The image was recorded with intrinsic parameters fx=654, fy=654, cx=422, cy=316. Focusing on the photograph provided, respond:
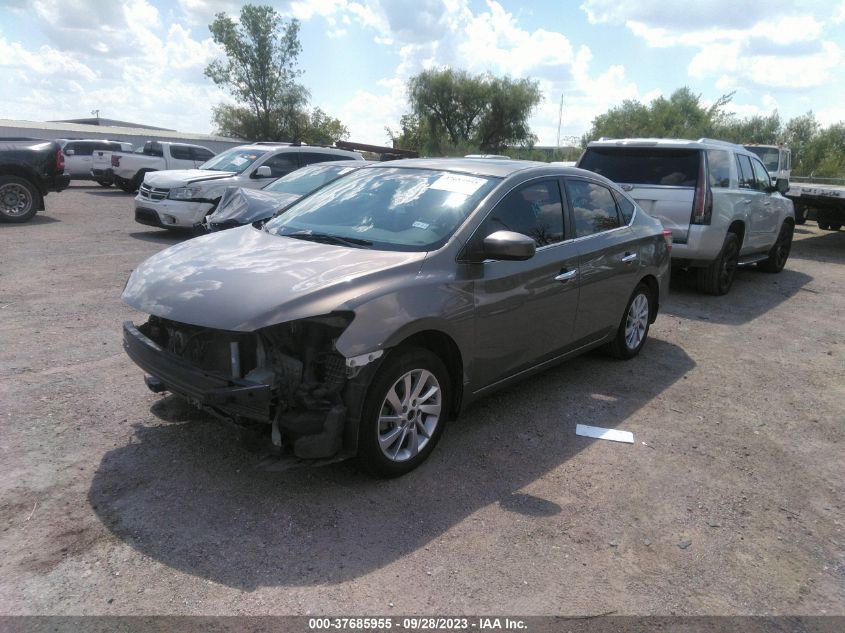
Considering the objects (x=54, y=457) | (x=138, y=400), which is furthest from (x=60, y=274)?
(x=54, y=457)

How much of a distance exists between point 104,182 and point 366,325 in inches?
923

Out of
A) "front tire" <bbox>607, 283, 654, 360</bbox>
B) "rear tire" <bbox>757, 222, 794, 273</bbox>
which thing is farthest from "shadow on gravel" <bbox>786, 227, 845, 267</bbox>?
"front tire" <bbox>607, 283, 654, 360</bbox>

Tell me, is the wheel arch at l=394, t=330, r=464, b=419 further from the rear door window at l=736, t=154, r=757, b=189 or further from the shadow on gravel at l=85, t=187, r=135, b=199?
the shadow on gravel at l=85, t=187, r=135, b=199

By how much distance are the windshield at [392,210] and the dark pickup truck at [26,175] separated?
10555mm

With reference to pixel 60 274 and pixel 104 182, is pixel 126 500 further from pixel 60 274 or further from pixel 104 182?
pixel 104 182

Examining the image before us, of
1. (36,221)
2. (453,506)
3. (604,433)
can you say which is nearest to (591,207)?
(604,433)

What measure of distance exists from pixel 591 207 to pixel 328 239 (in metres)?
2.31

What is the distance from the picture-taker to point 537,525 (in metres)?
3.40

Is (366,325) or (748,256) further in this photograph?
(748,256)

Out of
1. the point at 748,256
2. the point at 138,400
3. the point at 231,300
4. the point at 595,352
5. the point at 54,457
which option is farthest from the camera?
the point at 748,256

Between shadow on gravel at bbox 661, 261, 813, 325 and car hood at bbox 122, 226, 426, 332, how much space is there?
4.45 meters

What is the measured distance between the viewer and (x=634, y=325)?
6090 mm

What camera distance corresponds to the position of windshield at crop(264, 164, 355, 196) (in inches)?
384

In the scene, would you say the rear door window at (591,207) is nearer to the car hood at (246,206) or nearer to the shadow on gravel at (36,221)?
the car hood at (246,206)
